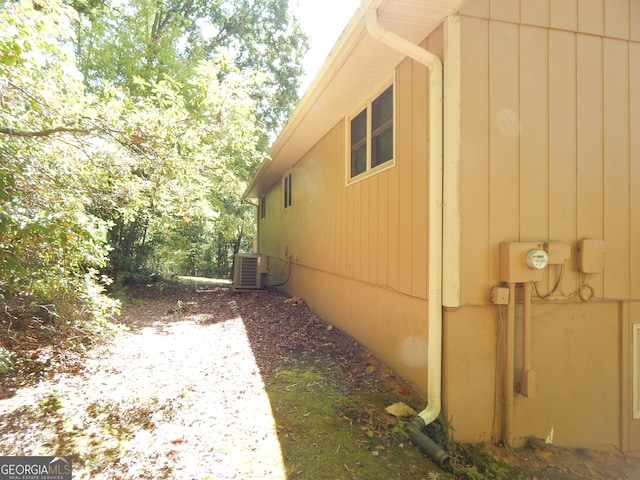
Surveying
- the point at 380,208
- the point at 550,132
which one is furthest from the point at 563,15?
the point at 380,208

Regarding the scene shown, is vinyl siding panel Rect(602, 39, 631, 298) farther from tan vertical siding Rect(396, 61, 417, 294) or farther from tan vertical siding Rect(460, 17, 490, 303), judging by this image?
tan vertical siding Rect(396, 61, 417, 294)

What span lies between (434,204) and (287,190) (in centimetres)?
699

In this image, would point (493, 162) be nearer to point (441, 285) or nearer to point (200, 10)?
point (441, 285)

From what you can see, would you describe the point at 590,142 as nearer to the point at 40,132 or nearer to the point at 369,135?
the point at 369,135

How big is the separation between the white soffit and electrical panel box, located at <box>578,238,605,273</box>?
83.4 inches

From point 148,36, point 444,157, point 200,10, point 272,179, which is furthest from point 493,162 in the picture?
point 200,10

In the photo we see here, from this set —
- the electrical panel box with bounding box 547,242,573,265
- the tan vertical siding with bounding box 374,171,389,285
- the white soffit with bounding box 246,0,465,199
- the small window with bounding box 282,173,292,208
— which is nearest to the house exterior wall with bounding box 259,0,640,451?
the electrical panel box with bounding box 547,242,573,265


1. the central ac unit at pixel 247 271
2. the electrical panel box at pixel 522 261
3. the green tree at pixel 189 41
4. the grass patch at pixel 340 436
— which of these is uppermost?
the green tree at pixel 189 41

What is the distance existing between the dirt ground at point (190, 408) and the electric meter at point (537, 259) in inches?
55.7

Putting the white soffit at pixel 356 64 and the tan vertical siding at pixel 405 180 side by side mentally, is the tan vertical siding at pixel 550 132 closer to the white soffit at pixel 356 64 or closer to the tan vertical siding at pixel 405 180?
the white soffit at pixel 356 64

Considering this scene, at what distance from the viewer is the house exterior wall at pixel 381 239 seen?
3.14m

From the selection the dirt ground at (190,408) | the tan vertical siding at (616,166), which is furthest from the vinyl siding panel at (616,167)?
the dirt ground at (190,408)

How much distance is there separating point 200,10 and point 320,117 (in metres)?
12.1

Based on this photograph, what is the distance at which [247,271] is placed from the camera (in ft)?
30.9
